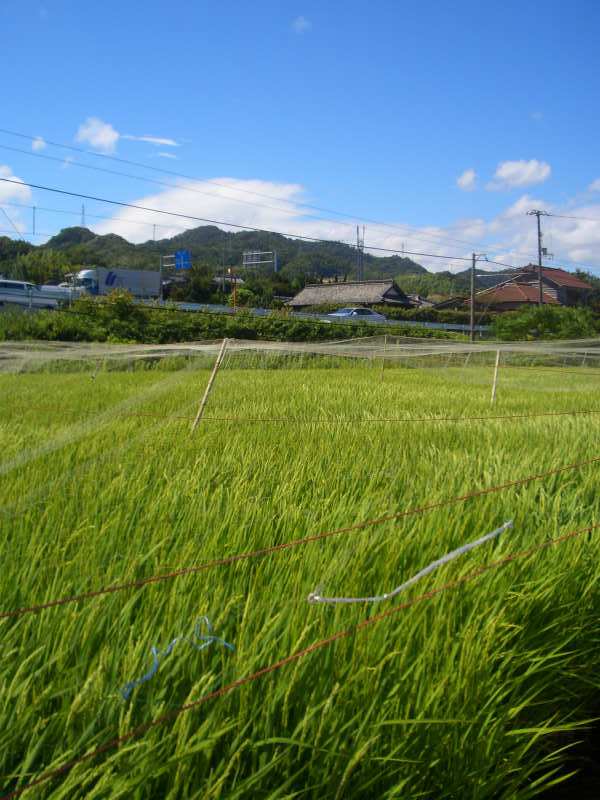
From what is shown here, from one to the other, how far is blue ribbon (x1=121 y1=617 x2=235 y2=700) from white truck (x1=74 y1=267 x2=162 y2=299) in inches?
1408

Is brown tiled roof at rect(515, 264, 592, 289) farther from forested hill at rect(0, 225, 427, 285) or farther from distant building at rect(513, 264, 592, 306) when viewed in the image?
forested hill at rect(0, 225, 427, 285)

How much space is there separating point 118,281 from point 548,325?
74.7ft

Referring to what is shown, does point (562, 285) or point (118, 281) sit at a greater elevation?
point (562, 285)

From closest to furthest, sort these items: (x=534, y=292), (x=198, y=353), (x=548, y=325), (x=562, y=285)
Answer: (x=198, y=353), (x=548, y=325), (x=534, y=292), (x=562, y=285)

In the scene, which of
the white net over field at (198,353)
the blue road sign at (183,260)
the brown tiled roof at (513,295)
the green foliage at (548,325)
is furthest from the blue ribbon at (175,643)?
the brown tiled roof at (513,295)

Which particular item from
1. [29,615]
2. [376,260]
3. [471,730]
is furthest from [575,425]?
[376,260]

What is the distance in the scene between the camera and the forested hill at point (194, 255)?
48834 mm

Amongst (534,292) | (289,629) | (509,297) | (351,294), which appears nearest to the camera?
(289,629)

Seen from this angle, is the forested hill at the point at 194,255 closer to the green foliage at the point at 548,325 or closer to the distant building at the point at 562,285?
the green foliage at the point at 548,325

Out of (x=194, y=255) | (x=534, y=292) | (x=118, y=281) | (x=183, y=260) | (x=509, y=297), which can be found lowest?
(x=118, y=281)

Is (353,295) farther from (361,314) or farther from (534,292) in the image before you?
(534,292)

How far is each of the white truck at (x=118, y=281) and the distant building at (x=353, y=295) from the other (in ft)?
35.8

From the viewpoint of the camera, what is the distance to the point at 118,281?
39344mm

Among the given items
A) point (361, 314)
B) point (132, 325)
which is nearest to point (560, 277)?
point (361, 314)
